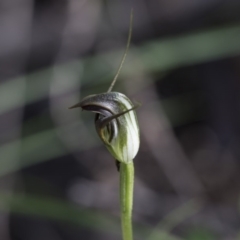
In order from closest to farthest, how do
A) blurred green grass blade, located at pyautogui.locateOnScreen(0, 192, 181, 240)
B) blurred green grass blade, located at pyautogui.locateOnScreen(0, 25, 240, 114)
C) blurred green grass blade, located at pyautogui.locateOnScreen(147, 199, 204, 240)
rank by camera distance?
blurred green grass blade, located at pyautogui.locateOnScreen(0, 192, 181, 240) < blurred green grass blade, located at pyautogui.locateOnScreen(147, 199, 204, 240) < blurred green grass blade, located at pyautogui.locateOnScreen(0, 25, 240, 114)

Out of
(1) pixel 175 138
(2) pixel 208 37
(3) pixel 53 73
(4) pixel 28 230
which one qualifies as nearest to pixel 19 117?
(3) pixel 53 73

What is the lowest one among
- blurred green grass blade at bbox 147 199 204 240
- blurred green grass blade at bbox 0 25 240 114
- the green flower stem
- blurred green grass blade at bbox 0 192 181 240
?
the green flower stem

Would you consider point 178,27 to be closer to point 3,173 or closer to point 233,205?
point 233,205

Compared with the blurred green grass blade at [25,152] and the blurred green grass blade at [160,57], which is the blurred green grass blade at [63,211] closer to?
the blurred green grass blade at [25,152]

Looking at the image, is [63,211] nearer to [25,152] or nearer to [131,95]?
[25,152]

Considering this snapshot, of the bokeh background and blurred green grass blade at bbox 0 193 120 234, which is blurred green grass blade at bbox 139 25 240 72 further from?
blurred green grass blade at bbox 0 193 120 234

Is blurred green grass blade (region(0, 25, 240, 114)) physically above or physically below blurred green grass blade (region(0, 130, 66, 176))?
above

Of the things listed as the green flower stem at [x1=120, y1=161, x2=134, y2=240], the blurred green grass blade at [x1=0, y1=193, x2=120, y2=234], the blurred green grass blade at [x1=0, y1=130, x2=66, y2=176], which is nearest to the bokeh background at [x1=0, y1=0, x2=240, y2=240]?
the blurred green grass blade at [x1=0, y1=130, x2=66, y2=176]

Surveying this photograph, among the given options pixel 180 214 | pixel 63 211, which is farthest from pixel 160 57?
pixel 63 211
